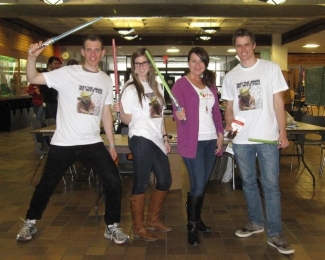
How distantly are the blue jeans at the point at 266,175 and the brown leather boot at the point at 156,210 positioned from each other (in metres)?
0.70

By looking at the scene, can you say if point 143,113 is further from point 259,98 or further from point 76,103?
point 259,98

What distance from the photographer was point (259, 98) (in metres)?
2.89

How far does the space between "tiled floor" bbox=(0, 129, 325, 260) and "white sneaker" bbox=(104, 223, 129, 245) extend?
0.05 m

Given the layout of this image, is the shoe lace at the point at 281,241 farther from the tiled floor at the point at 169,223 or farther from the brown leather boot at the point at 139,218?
the brown leather boot at the point at 139,218

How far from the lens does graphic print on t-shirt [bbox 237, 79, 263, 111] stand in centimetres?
289

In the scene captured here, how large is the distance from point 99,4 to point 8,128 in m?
4.96

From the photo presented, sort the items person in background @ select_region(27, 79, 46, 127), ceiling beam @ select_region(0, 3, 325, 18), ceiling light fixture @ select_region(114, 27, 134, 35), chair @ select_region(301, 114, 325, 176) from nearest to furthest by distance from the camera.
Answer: chair @ select_region(301, 114, 325, 176), ceiling beam @ select_region(0, 3, 325, 18), person in background @ select_region(27, 79, 46, 127), ceiling light fixture @ select_region(114, 27, 134, 35)

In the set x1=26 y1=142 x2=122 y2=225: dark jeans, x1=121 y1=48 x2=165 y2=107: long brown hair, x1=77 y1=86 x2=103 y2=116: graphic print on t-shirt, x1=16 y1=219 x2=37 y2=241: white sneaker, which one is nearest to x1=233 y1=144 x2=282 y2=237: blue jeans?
x1=121 y1=48 x2=165 y2=107: long brown hair

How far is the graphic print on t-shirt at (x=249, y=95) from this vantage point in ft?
9.50

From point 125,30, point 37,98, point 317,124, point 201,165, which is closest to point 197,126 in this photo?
point 201,165

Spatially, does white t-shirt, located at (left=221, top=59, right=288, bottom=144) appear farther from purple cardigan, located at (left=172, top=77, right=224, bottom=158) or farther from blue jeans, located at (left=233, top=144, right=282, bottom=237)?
purple cardigan, located at (left=172, top=77, right=224, bottom=158)

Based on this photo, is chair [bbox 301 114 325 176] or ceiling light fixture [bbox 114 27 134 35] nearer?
chair [bbox 301 114 325 176]

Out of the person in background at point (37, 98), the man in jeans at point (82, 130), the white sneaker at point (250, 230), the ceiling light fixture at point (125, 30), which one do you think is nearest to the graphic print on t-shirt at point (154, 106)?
the man in jeans at point (82, 130)

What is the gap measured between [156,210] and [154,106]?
94 centimetres
